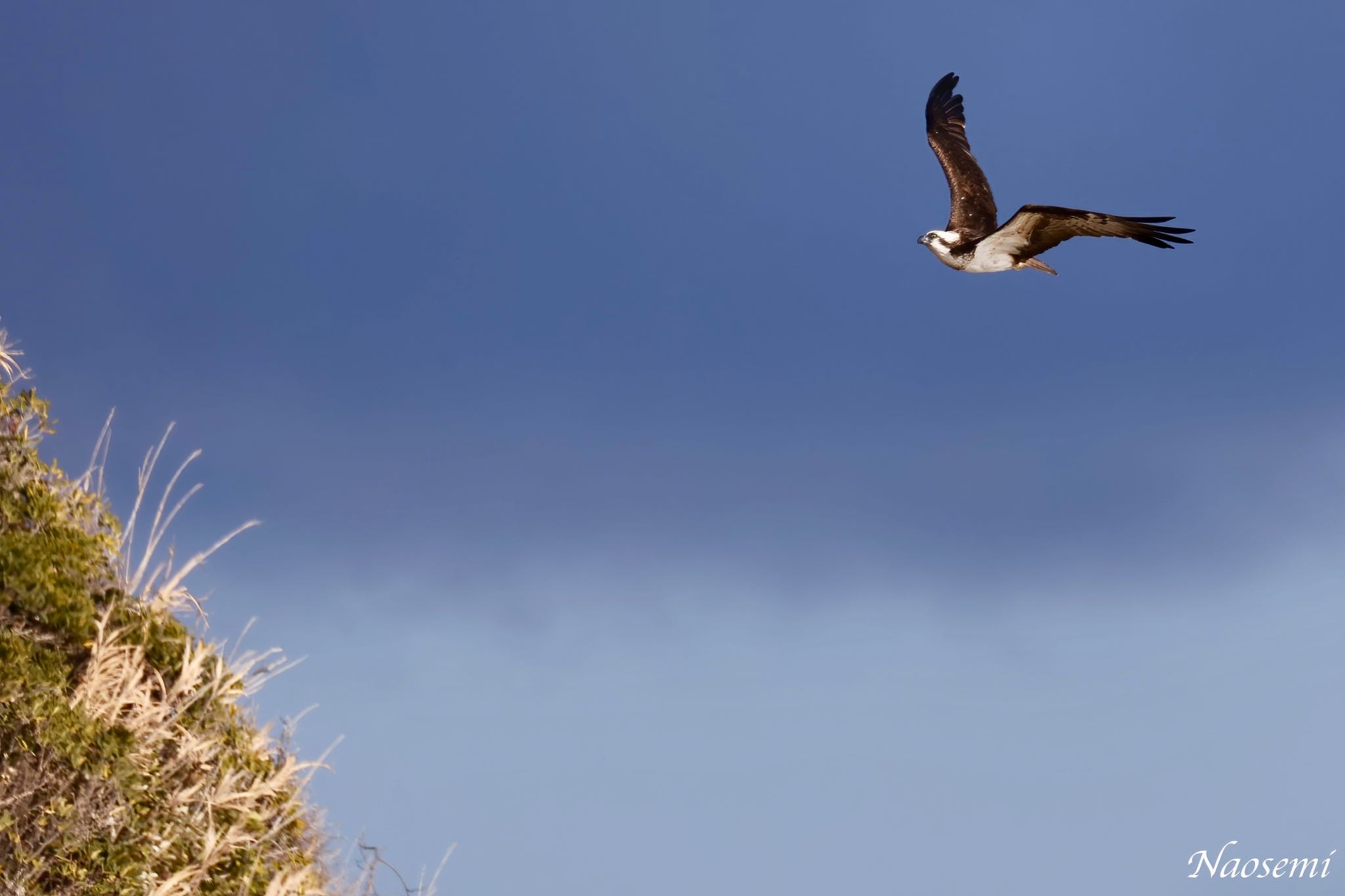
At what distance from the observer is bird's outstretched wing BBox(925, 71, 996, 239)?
19344 millimetres

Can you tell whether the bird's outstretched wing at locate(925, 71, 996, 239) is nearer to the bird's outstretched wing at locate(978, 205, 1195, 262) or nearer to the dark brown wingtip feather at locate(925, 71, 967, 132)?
the dark brown wingtip feather at locate(925, 71, 967, 132)

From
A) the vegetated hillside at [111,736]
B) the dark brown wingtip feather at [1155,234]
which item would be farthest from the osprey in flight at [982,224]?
the vegetated hillside at [111,736]

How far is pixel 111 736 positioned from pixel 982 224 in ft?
58.4

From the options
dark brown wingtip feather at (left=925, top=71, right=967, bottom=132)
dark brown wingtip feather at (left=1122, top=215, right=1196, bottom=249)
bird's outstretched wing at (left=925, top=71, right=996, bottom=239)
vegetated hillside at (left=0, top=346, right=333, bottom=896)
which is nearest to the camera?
vegetated hillside at (left=0, top=346, right=333, bottom=896)

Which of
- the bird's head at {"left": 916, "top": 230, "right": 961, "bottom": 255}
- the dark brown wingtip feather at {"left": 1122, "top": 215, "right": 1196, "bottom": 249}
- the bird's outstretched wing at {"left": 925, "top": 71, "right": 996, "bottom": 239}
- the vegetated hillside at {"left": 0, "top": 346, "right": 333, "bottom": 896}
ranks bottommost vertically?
the vegetated hillside at {"left": 0, "top": 346, "right": 333, "bottom": 896}

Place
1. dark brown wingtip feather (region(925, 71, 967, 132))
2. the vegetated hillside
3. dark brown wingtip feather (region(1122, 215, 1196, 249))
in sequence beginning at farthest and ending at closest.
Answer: dark brown wingtip feather (region(925, 71, 967, 132)), dark brown wingtip feather (region(1122, 215, 1196, 249)), the vegetated hillside

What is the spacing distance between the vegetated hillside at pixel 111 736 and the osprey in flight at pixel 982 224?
12.7m

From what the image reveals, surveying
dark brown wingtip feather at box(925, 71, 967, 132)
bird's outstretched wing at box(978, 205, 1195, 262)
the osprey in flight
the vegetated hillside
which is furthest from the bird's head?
the vegetated hillside

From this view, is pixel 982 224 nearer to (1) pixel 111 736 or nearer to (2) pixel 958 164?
(2) pixel 958 164

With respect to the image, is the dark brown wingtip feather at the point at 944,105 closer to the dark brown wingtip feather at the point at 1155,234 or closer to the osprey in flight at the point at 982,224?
the osprey in flight at the point at 982,224

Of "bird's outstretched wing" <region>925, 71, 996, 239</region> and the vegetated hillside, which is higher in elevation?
"bird's outstretched wing" <region>925, 71, 996, 239</region>

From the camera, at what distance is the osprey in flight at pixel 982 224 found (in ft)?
47.1

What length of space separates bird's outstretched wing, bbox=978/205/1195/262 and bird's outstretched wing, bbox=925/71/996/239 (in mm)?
2892

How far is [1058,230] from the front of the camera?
49.3ft
